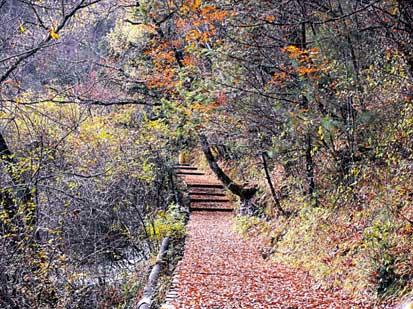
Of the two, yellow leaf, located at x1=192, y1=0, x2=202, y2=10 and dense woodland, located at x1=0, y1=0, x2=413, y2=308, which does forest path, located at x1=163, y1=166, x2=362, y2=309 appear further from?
yellow leaf, located at x1=192, y1=0, x2=202, y2=10

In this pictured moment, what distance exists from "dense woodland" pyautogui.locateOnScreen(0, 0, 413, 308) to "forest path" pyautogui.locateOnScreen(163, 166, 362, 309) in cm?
34

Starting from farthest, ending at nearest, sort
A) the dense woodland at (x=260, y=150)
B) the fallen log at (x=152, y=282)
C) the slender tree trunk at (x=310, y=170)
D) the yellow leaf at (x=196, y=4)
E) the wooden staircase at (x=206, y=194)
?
the wooden staircase at (x=206, y=194) < the yellow leaf at (x=196, y=4) < the slender tree trunk at (x=310, y=170) < the dense woodland at (x=260, y=150) < the fallen log at (x=152, y=282)

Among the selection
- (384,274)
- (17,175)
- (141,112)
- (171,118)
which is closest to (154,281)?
(17,175)

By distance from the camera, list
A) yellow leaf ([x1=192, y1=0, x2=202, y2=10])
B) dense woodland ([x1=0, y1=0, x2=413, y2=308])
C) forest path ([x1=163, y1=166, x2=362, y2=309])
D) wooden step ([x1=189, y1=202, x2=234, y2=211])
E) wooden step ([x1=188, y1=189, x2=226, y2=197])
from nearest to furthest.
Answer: forest path ([x1=163, y1=166, x2=362, y2=309])
dense woodland ([x1=0, y1=0, x2=413, y2=308])
yellow leaf ([x1=192, y1=0, x2=202, y2=10])
wooden step ([x1=189, y1=202, x2=234, y2=211])
wooden step ([x1=188, y1=189, x2=226, y2=197])

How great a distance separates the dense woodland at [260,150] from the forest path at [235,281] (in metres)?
0.34

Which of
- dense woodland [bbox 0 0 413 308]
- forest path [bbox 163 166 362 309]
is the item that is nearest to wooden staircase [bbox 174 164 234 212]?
dense woodland [bbox 0 0 413 308]

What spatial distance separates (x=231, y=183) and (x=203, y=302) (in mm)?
8558

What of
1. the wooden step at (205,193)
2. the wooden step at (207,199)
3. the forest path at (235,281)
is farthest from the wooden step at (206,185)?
the forest path at (235,281)

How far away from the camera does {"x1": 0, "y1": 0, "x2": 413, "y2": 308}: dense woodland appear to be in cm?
614

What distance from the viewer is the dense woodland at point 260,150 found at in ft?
20.2

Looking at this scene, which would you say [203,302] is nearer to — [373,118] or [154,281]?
[154,281]

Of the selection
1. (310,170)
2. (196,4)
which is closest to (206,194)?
(310,170)

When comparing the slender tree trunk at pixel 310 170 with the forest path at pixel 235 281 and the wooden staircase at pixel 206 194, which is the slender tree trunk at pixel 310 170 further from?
the wooden staircase at pixel 206 194

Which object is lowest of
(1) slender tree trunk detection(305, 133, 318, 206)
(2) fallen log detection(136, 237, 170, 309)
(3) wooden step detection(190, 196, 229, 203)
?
(3) wooden step detection(190, 196, 229, 203)
